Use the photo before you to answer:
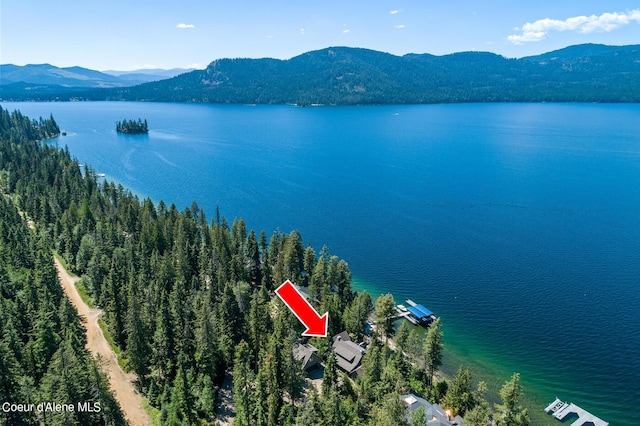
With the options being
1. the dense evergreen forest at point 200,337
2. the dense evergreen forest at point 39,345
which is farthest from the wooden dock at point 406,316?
the dense evergreen forest at point 39,345

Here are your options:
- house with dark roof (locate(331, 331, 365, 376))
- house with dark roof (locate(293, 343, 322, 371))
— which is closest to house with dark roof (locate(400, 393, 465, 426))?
house with dark roof (locate(331, 331, 365, 376))

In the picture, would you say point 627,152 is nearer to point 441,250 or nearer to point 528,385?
point 441,250

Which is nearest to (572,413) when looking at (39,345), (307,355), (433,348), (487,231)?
(433,348)

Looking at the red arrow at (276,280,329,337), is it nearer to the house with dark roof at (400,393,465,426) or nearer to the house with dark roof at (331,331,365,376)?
the house with dark roof at (331,331,365,376)

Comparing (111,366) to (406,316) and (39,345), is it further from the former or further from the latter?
(406,316)

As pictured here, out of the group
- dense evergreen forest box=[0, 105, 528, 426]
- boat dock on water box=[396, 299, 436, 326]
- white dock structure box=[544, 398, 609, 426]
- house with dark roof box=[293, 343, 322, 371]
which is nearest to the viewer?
dense evergreen forest box=[0, 105, 528, 426]
